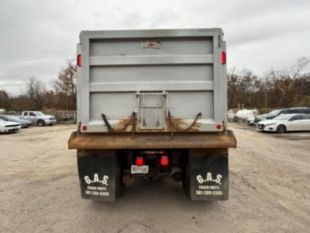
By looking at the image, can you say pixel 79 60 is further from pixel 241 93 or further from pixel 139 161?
pixel 241 93

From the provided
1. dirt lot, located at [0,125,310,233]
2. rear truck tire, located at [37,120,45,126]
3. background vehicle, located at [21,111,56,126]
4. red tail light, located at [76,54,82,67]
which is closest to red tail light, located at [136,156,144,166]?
dirt lot, located at [0,125,310,233]

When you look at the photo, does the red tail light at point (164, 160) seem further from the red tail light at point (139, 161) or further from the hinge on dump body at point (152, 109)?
the hinge on dump body at point (152, 109)

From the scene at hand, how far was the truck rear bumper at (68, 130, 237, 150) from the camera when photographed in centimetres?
234

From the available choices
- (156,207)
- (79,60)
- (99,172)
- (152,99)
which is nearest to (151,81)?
(152,99)

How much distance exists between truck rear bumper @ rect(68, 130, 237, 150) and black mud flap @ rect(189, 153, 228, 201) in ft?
0.89

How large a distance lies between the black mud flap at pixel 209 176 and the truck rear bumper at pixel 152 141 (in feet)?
0.89

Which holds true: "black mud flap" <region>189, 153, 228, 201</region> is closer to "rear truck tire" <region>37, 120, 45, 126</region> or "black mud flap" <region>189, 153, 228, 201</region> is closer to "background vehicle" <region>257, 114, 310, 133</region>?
"background vehicle" <region>257, 114, 310, 133</region>

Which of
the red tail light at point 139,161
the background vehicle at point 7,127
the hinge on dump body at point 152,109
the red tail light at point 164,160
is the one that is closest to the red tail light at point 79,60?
the hinge on dump body at point 152,109

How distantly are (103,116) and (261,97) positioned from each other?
46.1 meters

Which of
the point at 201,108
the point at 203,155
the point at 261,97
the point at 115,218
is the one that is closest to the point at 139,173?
the point at 115,218

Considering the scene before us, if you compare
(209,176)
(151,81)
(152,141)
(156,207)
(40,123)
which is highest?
(151,81)

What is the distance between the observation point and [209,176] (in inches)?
102

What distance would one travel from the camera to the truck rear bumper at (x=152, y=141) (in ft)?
7.66

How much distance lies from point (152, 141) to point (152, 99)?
2.00ft
